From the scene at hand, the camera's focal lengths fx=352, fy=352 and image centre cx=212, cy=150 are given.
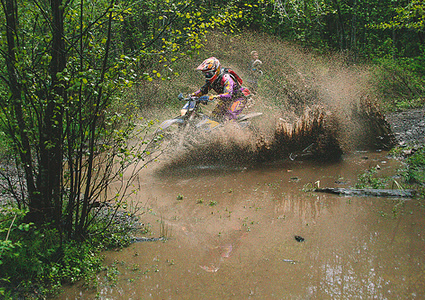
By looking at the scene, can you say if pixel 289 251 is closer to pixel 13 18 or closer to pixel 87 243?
pixel 87 243

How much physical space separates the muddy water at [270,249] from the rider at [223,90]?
8.50 feet

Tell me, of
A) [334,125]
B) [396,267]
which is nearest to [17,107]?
[396,267]

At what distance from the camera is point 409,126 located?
10.4 meters

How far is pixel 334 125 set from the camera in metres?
8.18

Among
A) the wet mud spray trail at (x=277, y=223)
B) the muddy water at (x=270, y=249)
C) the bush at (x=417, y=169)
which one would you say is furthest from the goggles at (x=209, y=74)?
the bush at (x=417, y=169)

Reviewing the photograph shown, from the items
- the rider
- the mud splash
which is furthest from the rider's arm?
the mud splash

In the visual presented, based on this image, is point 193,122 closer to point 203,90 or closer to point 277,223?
point 203,90

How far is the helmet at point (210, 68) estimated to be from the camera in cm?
841

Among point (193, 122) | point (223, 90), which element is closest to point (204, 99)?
point (193, 122)

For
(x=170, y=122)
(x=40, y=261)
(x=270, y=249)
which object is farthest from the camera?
(x=170, y=122)

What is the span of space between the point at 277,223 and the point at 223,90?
4.46m

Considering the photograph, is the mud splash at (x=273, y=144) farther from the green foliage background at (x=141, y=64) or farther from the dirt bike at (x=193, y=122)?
the green foliage background at (x=141, y=64)

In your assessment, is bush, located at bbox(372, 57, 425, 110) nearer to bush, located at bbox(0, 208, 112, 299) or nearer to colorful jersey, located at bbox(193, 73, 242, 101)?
colorful jersey, located at bbox(193, 73, 242, 101)

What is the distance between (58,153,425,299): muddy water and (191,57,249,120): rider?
102 inches
